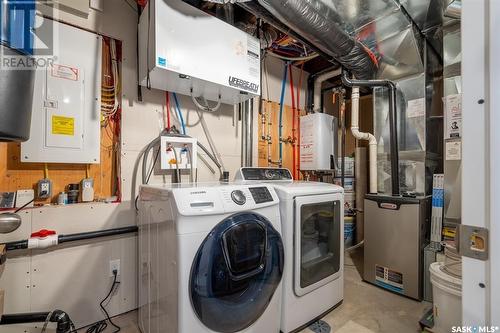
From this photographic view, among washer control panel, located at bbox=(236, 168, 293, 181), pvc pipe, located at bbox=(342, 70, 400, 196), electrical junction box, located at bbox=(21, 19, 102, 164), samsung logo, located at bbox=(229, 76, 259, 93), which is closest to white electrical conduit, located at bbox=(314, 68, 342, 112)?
pvc pipe, located at bbox=(342, 70, 400, 196)

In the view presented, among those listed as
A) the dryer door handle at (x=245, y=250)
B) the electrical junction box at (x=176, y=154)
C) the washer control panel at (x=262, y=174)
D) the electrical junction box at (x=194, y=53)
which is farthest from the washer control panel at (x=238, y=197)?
the electrical junction box at (x=194, y=53)

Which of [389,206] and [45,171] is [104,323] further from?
[389,206]

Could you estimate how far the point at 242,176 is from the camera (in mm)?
2033

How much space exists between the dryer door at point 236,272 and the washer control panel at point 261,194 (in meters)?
0.10

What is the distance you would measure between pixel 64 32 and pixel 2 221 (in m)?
1.27

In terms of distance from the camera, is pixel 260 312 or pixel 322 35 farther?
pixel 322 35

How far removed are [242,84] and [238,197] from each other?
1.00 meters

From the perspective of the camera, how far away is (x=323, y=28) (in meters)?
1.91

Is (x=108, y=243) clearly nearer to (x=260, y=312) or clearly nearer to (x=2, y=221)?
(x=2, y=221)

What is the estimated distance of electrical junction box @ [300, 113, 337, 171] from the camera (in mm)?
2902

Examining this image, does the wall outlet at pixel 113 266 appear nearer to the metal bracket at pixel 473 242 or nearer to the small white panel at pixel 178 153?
the small white panel at pixel 178 153

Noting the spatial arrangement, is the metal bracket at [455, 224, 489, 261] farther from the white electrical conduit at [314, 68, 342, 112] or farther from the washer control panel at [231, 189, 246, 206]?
the white electrical conduit at [314, 68, 342, 112]

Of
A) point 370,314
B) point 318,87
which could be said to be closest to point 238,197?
point 370,314

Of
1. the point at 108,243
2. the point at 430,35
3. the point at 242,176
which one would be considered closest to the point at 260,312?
the point at 242,176
